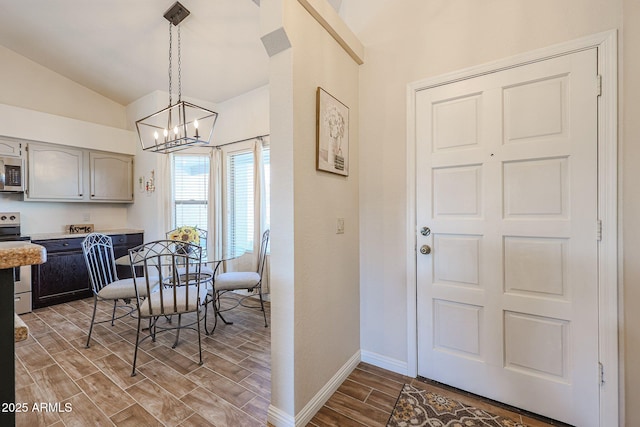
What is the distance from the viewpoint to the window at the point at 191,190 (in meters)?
4.30

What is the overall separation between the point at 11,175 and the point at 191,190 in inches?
82.1

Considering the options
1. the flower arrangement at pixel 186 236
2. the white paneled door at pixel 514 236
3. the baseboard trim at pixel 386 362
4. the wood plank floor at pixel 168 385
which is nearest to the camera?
the white paneled door at pixel 514 236

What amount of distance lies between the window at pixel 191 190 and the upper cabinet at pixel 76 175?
39.8 inches

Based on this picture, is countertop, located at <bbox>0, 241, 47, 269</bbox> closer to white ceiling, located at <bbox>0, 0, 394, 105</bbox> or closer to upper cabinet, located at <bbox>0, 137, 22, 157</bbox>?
white ceiling, located at <bbox>0, 0, 394, 105</bbox>

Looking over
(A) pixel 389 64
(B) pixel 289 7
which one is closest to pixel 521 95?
(A) pixel 389 64

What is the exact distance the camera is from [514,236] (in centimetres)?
170

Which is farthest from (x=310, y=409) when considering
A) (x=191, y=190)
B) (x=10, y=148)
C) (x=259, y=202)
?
(x=10, y=148)

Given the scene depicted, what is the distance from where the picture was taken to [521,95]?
5.45 ft

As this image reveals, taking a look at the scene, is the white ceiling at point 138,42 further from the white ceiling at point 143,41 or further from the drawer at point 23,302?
the drawer at point 23,302

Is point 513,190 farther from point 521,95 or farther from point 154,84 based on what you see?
point 154,84

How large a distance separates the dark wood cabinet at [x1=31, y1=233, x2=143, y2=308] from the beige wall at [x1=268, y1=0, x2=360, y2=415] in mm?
3740

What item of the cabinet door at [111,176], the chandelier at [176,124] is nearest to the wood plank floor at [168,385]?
the chandelier at [176,124]

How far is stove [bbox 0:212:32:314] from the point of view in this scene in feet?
10.6

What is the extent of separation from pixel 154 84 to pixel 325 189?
12.2ft
